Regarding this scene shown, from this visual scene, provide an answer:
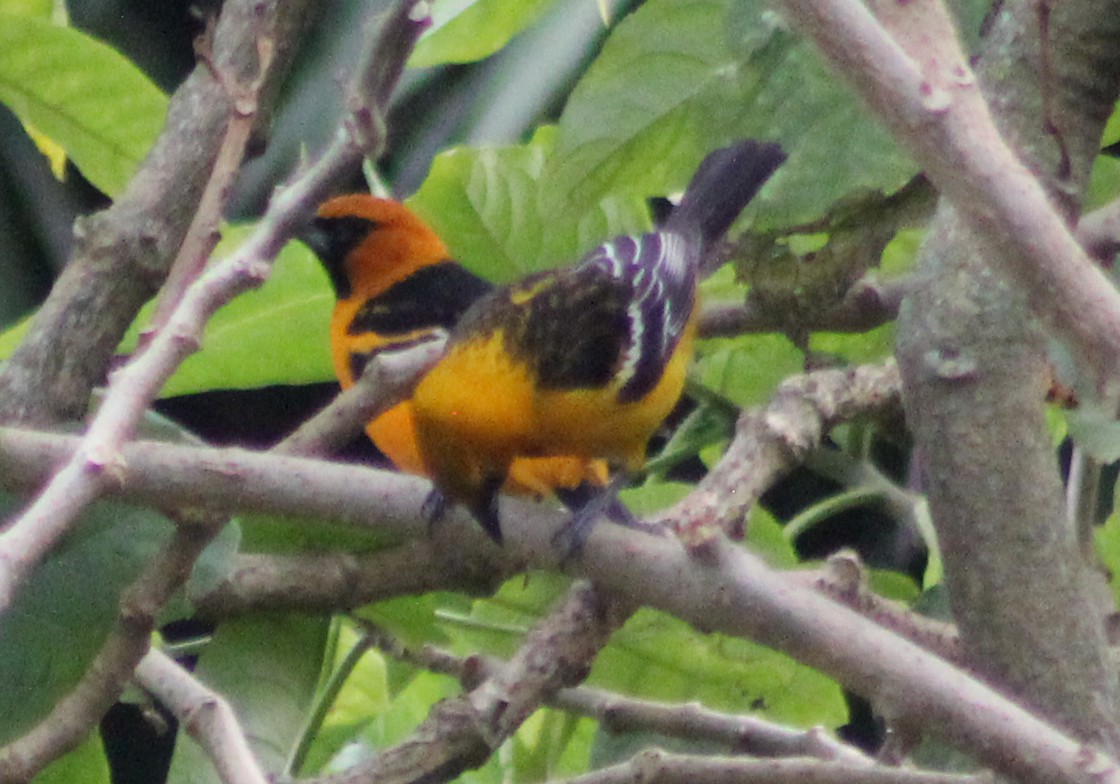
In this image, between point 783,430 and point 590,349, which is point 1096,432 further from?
point 590,349

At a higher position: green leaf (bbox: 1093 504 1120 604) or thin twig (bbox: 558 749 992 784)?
thin twig (bbox: 558 749 992 784)

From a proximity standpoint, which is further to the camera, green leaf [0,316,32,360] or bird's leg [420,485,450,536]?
green leaf [0,316,32,360]

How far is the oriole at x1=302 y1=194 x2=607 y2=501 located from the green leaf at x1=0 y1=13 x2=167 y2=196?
0.37 metres

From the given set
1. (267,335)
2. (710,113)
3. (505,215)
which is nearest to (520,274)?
(505,215)

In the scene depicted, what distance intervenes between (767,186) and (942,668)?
57 cm

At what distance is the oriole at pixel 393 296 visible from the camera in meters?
1.47

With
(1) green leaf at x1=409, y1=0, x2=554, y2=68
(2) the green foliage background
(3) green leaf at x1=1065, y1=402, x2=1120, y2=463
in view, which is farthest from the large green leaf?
(3) green leaf at x1=1065, y1=402, x2=1120, y2=463

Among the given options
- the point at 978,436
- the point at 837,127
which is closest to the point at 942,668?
the point at 978,436

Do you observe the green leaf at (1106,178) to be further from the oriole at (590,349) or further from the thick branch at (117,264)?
the thick branch at (117,264)

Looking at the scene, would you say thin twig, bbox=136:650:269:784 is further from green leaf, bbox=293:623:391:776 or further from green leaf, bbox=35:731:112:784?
green leaf, bbox=293:623:391:776

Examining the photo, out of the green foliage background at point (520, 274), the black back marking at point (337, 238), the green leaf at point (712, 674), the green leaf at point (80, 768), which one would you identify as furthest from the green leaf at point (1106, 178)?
the black back marking at point (337, 238)

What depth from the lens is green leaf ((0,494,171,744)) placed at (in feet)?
3.06

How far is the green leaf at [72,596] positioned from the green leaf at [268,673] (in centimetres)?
18

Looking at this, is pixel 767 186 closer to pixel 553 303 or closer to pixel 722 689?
pixel 553 303
